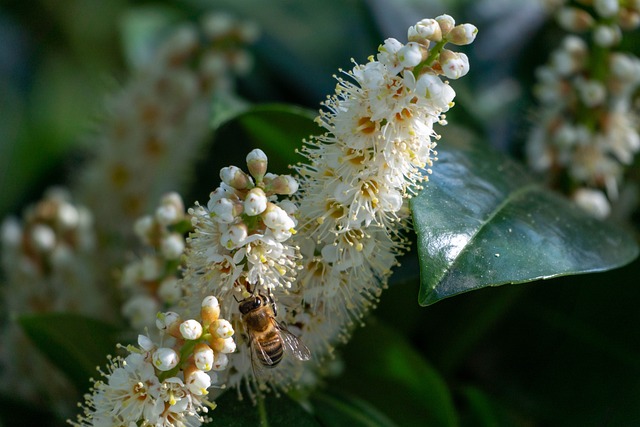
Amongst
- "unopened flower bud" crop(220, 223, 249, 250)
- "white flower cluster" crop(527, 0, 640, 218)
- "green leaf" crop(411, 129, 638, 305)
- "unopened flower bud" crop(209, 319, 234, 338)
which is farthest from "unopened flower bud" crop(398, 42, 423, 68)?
"white flower cluster" crop(527, 0, 640, 218)

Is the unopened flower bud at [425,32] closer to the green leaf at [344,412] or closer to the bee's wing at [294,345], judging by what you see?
the bee's wing at [294,345]

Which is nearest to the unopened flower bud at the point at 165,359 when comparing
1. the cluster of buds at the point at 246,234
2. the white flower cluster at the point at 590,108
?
the cluster of buds at the point at 246,234

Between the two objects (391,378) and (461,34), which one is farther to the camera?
(391,378)

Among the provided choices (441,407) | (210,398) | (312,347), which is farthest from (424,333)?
(210,398)

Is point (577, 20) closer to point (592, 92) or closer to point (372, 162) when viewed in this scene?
point (592, 92)

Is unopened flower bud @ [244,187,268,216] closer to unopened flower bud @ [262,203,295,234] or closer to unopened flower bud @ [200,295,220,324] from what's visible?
unopened flower bud @ [262,203,295,234]

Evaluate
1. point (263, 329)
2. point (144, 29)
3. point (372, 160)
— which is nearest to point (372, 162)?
point (372, 160)

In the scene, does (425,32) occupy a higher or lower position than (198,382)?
higher
